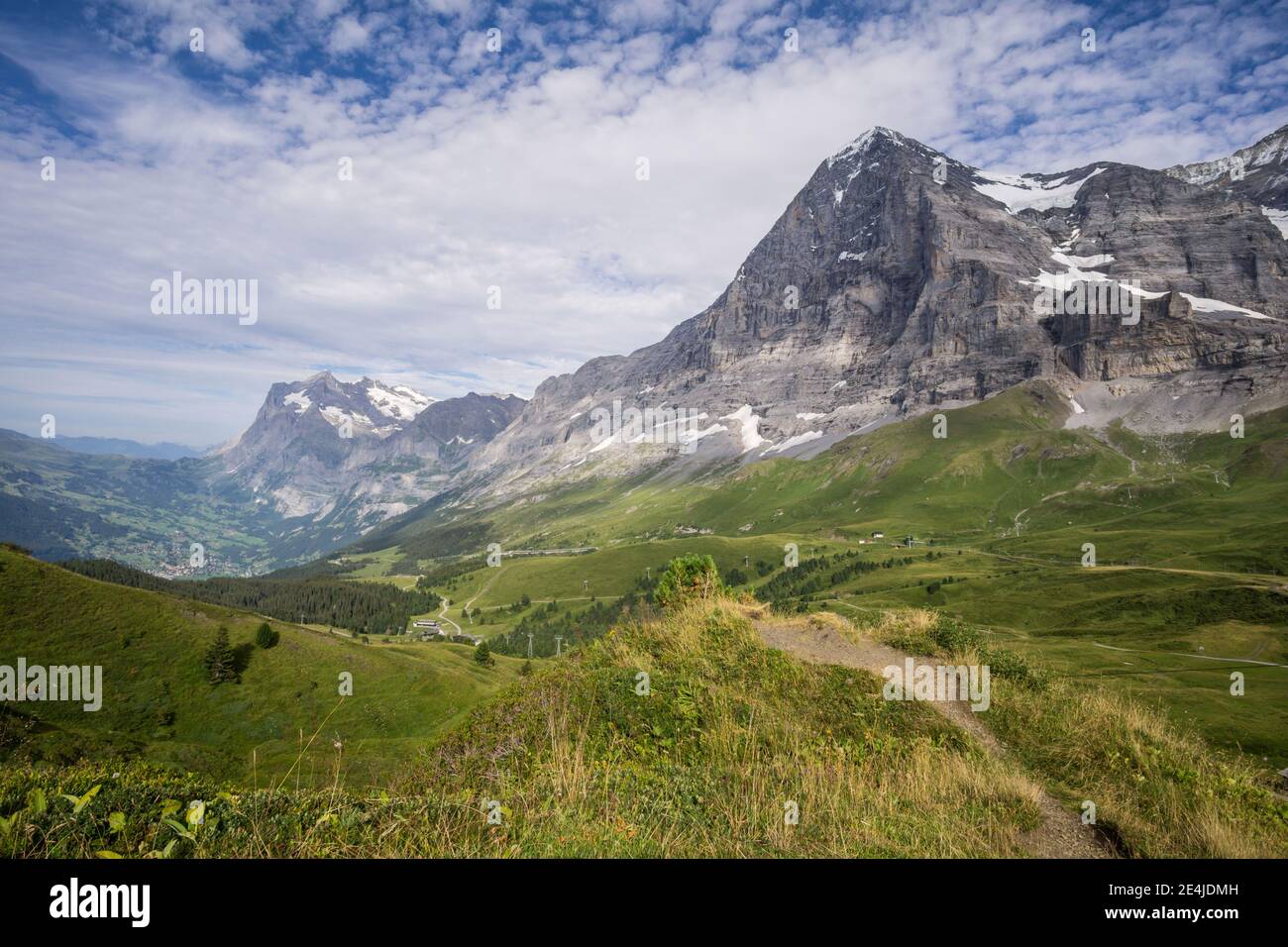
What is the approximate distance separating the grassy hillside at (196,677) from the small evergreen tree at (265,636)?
3.65 feet

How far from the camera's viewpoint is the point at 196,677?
65000 millimetres

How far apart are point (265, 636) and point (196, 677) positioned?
8947mm

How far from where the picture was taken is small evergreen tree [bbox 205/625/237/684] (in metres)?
65.6

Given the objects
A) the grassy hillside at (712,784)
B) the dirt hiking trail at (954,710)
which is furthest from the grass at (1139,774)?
the dirt hiking trail at (954,710)

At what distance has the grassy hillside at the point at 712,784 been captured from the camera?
17.1 feet

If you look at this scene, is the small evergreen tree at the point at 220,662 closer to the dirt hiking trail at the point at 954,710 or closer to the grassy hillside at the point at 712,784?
the grassy hillside at the point at 712,784

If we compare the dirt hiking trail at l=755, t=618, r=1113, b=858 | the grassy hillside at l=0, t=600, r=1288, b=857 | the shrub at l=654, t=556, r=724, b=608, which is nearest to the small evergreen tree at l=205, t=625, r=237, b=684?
the shrub at l=654, t=556, r=724, b=608

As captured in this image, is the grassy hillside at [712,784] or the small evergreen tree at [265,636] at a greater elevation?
Answer: the grassy hillside at [712,784]

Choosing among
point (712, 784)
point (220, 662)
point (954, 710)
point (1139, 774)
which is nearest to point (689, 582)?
point (954, 710)

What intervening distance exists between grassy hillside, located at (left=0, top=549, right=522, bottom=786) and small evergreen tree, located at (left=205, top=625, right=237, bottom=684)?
0.89 m

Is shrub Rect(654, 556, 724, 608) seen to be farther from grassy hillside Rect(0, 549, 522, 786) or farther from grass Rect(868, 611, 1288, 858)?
grassy hillside Rect(0, 549, 522, 786)
